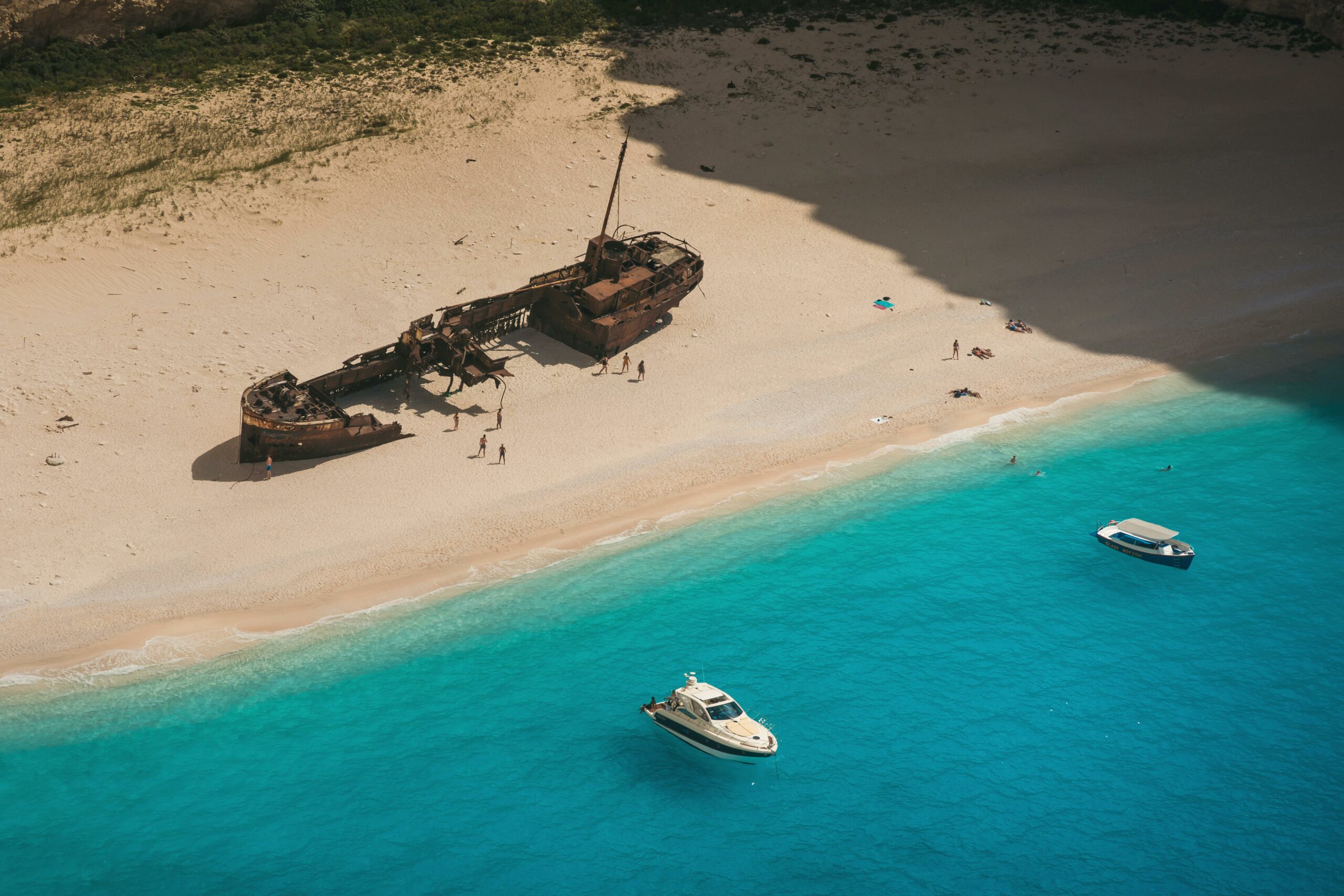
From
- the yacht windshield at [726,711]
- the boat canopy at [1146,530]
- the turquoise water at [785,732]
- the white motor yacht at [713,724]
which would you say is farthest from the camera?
the boat canopy at [1146,530]

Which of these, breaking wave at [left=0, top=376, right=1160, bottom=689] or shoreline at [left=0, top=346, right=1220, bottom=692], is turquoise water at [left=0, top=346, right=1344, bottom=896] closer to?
breaking wave at [left=0, top=376, right=1160, bottom=689]

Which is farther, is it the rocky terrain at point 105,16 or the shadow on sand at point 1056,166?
the rocky terrain at point 105,16

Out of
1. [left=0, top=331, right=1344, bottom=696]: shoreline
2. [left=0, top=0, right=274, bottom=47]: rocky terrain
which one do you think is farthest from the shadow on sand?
[left=0, top=0, right=274, bottom=47]: rocky terrain

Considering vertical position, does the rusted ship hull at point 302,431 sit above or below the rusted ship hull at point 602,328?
below

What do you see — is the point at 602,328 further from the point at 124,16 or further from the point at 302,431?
the point at 124,16

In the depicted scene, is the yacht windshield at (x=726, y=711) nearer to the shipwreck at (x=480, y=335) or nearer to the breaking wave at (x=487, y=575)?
the breaking wave at (x=487, y=575)

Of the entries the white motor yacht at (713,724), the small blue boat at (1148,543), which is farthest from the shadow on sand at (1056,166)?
the white motor yacht at (713,724)
